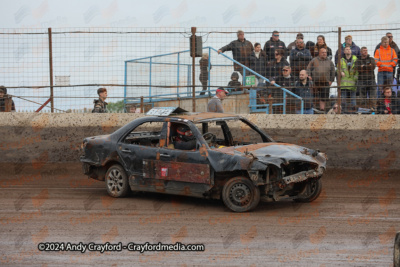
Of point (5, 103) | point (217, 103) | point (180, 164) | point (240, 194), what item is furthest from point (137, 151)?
point (5, 103)

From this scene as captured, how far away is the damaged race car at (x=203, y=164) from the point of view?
8.91 m

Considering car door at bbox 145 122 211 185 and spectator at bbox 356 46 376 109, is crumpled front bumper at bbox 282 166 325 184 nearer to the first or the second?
car door at bbox 145 122 211 185

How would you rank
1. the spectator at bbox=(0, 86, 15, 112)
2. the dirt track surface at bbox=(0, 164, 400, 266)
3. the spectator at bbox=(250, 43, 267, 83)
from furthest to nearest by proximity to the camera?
the spectator at bbox=(0, 86, 15, 112) → the spectator at bbox=(250, 43, 267, 83) → the dirt track surface at bbox=(0, 164, 400, 266)

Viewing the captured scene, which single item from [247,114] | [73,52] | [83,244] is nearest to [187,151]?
[83,244]

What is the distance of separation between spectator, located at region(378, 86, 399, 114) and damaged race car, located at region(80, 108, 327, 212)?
4.12m

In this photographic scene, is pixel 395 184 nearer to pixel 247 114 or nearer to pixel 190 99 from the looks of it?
pixel 247 114

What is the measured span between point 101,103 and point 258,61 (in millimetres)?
3591

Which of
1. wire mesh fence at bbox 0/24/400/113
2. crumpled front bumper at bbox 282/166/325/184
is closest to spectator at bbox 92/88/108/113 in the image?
wire mesh fence at bbox 0/24/400/113

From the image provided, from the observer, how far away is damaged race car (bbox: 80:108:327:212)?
8.91 m

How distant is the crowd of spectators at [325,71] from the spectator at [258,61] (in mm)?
22

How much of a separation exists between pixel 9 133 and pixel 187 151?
592 centimetres

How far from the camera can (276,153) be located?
9.11 metres

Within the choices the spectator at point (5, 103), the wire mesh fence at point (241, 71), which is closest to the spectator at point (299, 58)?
the wire mesh fence at point (241, 71)

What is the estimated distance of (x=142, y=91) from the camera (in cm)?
1471
